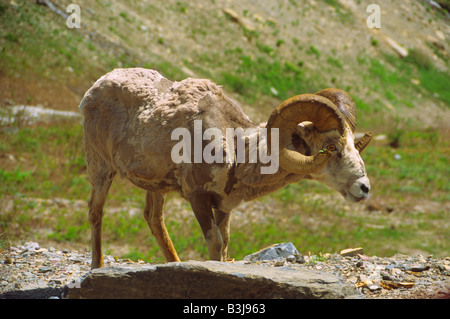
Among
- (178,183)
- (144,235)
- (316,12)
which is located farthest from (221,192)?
(316,12)

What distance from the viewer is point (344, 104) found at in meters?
6.83

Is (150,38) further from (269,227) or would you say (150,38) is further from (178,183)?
(178,183)

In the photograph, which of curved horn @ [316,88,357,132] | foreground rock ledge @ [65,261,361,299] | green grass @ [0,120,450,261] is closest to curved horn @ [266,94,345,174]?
curved horn @ [316,88,357,132]

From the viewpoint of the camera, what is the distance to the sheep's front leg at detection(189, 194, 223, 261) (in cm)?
660

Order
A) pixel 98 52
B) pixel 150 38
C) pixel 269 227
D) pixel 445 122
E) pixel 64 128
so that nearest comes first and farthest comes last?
pixel 269 227 → pixel 64 128 → pixel 98 52 → pixel 150 38 → pixel 445 122

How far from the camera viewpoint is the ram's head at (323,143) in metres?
6.38

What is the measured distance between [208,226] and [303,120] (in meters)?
1.74

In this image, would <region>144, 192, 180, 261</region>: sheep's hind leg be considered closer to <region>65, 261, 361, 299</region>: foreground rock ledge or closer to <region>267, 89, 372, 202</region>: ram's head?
<region>267, 89, 372, 202</region>: ram's head

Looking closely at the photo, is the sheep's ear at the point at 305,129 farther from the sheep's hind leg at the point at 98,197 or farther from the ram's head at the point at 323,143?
the sheep's hind leg at the point at 98,197

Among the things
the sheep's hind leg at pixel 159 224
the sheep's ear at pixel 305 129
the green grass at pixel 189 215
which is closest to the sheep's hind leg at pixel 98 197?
the sheep's hind leg at pixel 159 224

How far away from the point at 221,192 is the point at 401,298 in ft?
8.03

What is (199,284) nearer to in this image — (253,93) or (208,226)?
(208,226)

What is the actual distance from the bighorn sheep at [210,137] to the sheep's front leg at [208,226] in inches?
0.5
